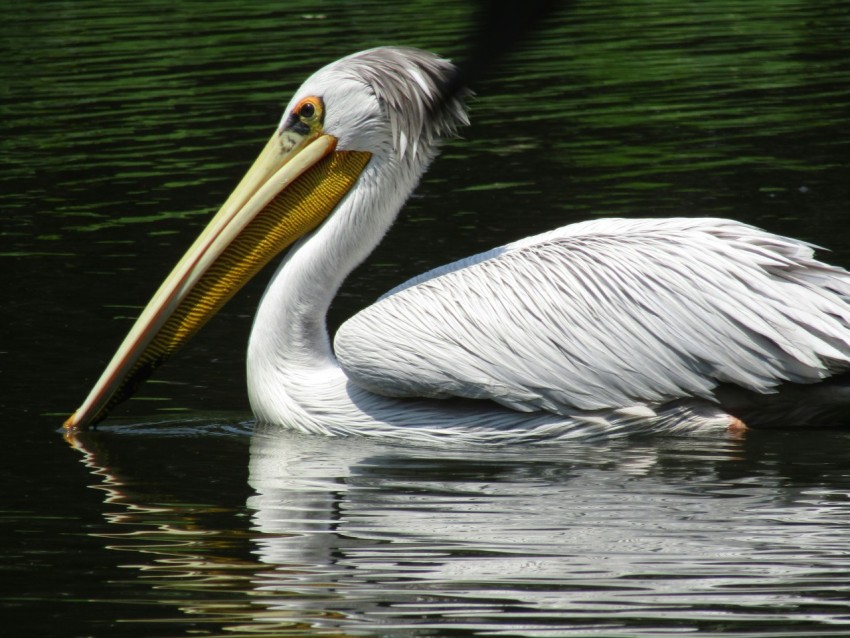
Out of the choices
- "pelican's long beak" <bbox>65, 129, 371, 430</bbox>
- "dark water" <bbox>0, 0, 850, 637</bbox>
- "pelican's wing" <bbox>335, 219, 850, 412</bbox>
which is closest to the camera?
"dark water" <bbox>0, 0, 850, 637</bbox>

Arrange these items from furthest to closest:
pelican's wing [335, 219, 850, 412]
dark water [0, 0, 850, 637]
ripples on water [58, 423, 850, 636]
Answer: pelican's wing [335, 219, 850, 412]
dark water [0, 0, 850, 637]
ripples on water [58, 423, 850, 636]

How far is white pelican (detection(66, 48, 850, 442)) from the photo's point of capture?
4801 millimetres

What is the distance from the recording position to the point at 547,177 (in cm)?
888

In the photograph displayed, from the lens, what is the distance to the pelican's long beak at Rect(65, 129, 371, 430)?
5305 millimetres

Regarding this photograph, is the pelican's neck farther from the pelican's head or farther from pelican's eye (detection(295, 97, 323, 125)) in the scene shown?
pelican's eye (detection(295, 97, 323, 125))

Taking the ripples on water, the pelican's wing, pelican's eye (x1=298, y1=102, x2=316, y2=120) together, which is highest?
pelican's eye (x1=298, y1=102, x2=316, y2=120)

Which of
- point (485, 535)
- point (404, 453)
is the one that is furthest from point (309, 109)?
point (485, 535)

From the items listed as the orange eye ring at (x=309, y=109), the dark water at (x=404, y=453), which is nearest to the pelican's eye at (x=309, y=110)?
the orange eye ring at (x=309, y=109)

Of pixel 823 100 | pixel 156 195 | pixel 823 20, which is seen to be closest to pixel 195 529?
pixel 156 195

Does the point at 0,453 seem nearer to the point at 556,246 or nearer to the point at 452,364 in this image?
the point at 452,364

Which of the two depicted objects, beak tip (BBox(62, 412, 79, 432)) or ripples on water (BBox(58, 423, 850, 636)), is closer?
ripples on water (BBox(58, 423, 850, 636))

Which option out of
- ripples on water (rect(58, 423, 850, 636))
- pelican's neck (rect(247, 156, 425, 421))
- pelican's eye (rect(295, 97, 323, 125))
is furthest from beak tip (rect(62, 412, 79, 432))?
pelican's eye (rect(295, 97, 323, 125))

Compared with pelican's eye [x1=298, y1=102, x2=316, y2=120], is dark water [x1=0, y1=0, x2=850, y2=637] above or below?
below

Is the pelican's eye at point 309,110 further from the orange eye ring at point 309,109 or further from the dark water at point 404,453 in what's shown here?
the dark water at point 404,453
